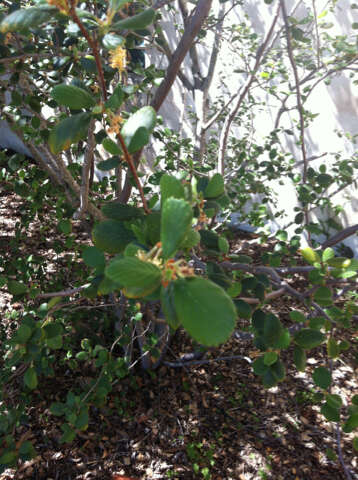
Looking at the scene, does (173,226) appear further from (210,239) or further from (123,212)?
(210,239)

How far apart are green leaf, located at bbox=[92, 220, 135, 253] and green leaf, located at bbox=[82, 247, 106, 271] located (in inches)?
5.8

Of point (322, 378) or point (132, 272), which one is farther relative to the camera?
point (322, 378)

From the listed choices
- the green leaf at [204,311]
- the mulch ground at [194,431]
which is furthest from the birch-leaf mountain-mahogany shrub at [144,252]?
the mulch ground at [194,431]

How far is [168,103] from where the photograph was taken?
3805 millimetres

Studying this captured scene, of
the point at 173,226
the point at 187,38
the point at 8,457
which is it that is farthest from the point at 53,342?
the point at 187,38

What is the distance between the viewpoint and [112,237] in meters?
0.65

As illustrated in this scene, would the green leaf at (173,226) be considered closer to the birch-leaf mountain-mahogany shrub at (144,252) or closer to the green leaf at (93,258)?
the birch-leaf mountain-mahogany shrub at (144,252)

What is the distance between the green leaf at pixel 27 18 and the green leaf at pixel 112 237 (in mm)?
335

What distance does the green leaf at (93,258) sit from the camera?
2.62 ft

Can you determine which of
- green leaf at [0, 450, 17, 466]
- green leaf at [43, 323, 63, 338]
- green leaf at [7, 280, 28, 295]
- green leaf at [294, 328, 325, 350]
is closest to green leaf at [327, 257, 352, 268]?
green leaf at [294, 328, 325, 350]

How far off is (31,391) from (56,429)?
25 cm

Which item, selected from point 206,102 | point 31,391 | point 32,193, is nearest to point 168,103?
point 206,102

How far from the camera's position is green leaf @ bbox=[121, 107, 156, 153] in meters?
0.58

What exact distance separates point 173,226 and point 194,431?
1.57 meters
